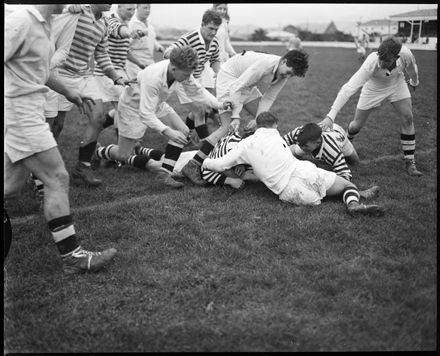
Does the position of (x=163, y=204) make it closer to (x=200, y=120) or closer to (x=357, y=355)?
(x=200, y=120)

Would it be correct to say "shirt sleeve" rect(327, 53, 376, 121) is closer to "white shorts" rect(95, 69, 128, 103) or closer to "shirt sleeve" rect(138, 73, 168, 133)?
"shirt sleeve" rect(138, 73, 168, 133)

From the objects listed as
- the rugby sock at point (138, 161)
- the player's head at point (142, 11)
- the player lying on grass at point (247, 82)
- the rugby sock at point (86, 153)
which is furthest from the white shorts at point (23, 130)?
the player's head at point (142, 11)

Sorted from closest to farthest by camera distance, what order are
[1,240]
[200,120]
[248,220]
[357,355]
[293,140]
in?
1. [357,355]
2. [1,240]
3. [248,220]
4. [293,140]
5. [200,120]

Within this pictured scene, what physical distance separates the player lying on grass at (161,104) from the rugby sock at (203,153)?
223 mm

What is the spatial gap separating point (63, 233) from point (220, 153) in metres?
2.13

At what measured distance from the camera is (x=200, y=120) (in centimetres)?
637

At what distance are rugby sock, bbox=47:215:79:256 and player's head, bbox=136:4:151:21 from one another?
4.79m

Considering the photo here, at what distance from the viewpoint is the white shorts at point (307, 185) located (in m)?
4.45

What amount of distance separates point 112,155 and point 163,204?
147cm

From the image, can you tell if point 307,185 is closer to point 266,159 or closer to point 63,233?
point 266,159

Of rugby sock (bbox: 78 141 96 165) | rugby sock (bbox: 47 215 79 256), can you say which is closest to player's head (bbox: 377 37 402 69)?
rugby sock (bbox: 78 141 96 165)

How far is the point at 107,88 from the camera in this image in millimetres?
5879

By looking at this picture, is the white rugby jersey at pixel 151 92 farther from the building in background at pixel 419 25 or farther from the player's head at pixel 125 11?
the building in background at pixel 419 25

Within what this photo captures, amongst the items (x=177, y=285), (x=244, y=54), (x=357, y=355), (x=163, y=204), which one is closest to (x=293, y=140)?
(x=244, y=54)
